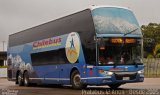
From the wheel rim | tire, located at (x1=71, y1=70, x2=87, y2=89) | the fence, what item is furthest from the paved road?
the fence

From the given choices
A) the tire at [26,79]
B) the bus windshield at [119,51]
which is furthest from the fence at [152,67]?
the bus windshield at [119,51]

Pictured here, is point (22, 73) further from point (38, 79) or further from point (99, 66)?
point (99, 66)

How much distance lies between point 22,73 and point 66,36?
821cm

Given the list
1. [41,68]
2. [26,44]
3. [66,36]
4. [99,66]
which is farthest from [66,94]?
[26,44]

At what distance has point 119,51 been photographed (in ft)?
66.9

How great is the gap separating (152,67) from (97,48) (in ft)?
86.7

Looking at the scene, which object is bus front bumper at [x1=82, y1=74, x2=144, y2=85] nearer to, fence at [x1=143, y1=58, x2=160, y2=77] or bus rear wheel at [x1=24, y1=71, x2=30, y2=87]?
bus rear wheel at [x1=24, y1=71, x2=30, y2=87]

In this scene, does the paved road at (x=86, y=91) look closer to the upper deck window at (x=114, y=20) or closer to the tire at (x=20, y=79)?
the upper deck window at (x=114, y=20)

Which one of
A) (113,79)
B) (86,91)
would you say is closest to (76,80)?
(86,91)

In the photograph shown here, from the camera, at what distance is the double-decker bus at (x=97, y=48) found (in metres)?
20.2

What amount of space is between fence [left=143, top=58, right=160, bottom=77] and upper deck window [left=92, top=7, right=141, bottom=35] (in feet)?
77.0

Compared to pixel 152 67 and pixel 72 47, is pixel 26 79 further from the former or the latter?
pixel 152 67

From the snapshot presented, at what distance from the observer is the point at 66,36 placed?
2297 centimetres

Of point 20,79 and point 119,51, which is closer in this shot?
point 119,51
